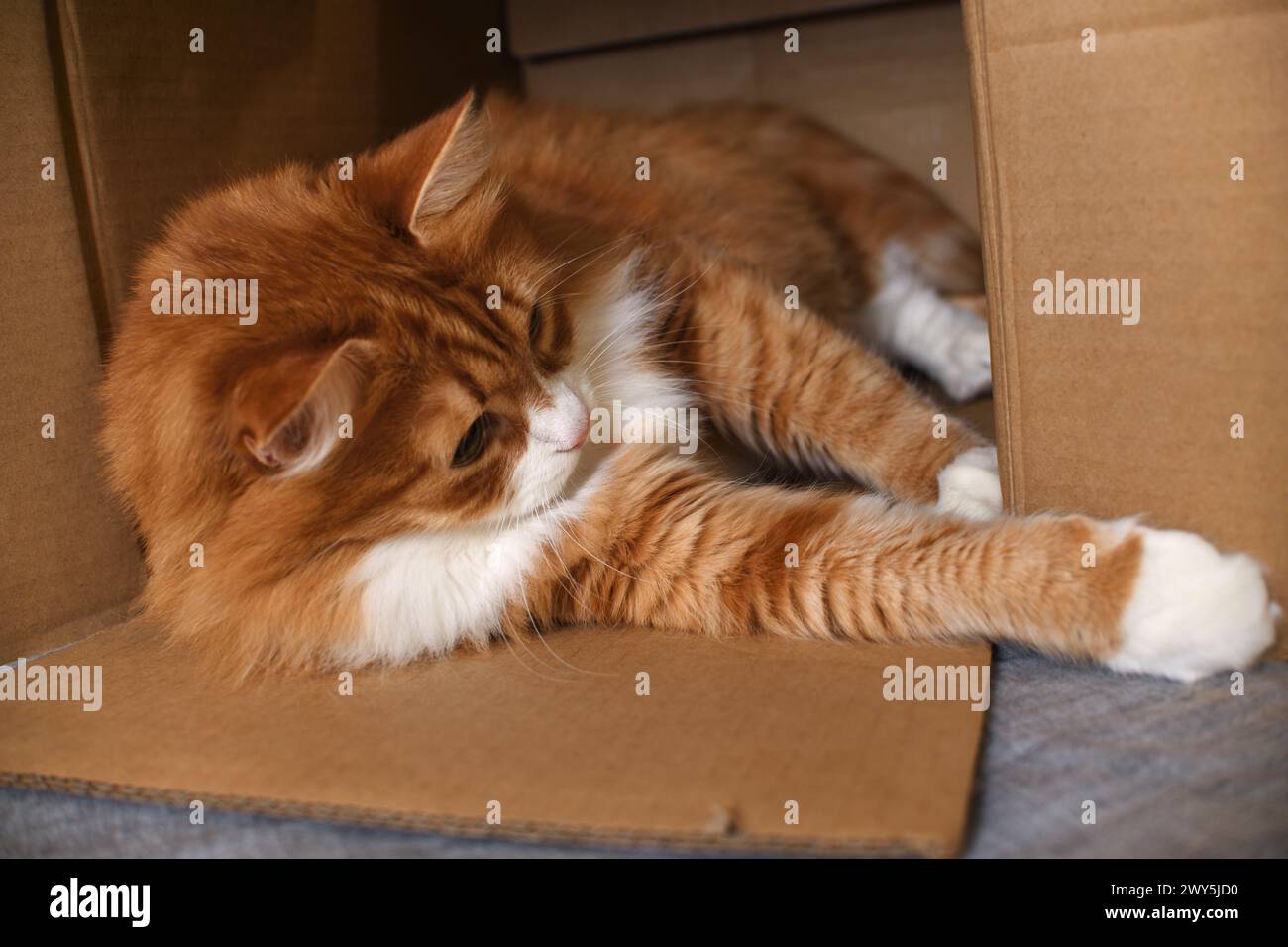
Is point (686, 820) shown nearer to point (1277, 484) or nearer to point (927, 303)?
point (1277, 484)

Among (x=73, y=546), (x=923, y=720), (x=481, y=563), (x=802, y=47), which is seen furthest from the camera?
(x=802, y=47)

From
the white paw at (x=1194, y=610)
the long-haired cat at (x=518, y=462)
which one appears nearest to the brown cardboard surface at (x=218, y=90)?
the long-haired cat at (x=518, y=462)

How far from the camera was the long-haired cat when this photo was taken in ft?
4.09

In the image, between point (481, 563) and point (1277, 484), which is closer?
point (1277, 484)

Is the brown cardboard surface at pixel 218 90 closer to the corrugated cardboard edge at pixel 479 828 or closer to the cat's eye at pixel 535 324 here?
the cat's eye at pixel 535 324

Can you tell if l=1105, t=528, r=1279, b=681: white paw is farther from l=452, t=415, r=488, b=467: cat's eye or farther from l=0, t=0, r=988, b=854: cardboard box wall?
l=452, t=415, r=488, b=467: cat's eye

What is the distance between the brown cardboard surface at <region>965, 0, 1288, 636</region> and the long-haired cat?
0.31 feet

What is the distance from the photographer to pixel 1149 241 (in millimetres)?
1251

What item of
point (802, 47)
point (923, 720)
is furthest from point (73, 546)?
point (802, 47)

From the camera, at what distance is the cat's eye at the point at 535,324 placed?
145 centimetres

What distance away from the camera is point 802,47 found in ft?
9.01

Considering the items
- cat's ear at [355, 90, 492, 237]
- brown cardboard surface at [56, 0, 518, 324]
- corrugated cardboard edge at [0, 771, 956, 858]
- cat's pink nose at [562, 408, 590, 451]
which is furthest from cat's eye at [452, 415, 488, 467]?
brown cardboard surface at [56, 0, 518, 324]

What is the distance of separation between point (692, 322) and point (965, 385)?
86 cm

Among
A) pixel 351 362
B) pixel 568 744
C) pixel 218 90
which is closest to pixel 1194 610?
pixel 568 744
